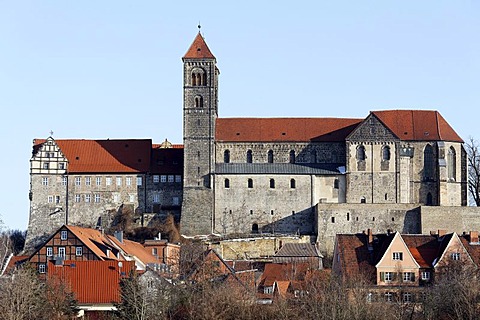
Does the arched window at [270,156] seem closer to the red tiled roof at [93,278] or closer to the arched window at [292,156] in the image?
the arched window at [292,156]

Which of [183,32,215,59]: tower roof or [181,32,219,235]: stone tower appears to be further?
[183,32,215,59]: tower roof

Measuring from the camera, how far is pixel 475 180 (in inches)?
4747

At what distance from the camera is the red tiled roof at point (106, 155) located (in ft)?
376

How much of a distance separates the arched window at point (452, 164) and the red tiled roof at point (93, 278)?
4268cm

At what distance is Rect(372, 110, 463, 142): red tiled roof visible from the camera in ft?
367

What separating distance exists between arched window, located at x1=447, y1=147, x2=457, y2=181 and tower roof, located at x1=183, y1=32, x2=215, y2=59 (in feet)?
67.7

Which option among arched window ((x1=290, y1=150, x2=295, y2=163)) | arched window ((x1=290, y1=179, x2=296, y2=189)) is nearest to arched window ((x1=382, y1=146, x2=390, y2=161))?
arched window ((x1=290, y1=179, x2=296, y2=189))

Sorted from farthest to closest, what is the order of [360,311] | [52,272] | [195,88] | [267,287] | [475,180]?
[475,180] → [195,88] → [267,287] → [52,272] → [360,311]

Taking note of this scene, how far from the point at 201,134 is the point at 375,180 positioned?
47.0 feet

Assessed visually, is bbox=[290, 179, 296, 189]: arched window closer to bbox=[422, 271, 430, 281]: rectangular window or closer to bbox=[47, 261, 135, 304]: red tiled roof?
bbox=[422, 271, 430, 281]: rectangular window

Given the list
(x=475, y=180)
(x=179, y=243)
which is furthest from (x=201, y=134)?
(x=475, y=180)

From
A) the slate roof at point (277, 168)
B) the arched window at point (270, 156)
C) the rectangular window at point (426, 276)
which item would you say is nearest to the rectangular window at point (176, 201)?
the slate roof at point (277, 168)

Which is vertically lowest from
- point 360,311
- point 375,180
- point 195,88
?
point 360,311

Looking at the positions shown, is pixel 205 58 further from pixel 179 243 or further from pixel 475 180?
pixel 475 180
